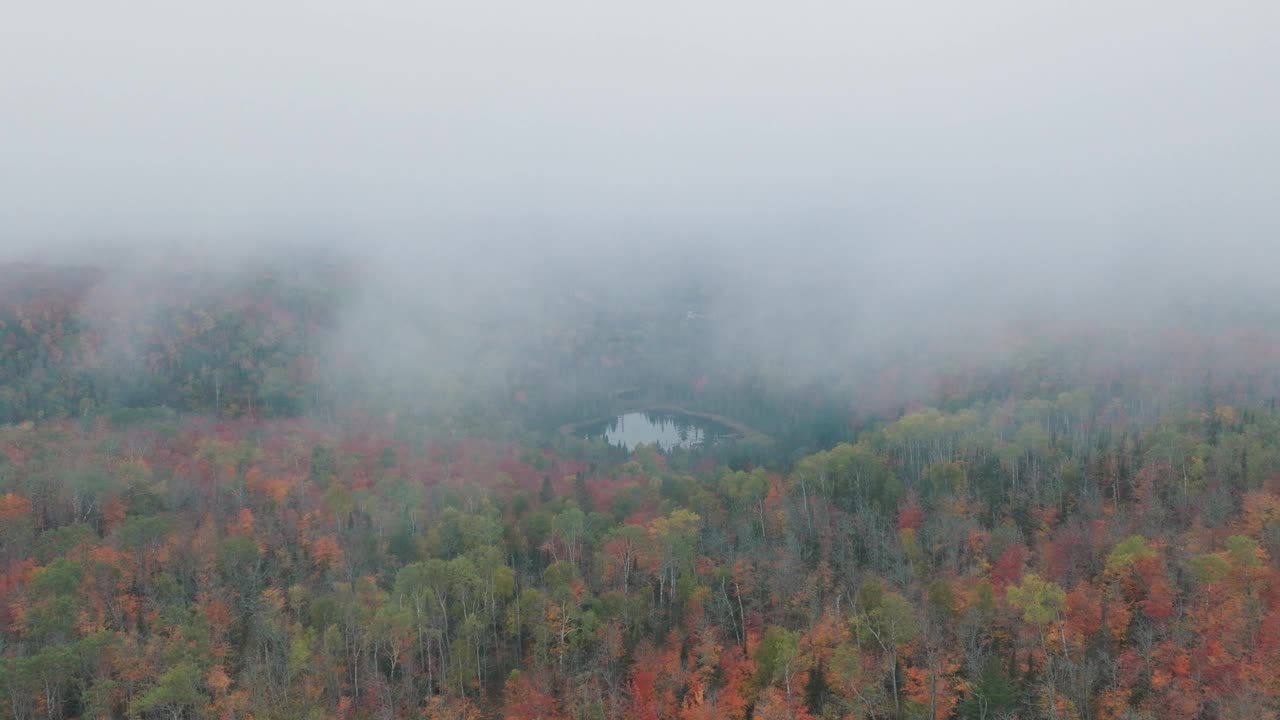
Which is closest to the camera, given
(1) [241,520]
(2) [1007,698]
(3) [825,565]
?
(2) [1007,698]

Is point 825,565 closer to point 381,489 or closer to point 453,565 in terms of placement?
point 453,565

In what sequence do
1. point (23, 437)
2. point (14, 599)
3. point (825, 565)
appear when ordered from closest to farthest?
point (14, 599), point (825, 565), point (23, 437)

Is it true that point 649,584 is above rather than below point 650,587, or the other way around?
below

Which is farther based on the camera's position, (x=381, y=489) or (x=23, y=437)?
(x=23, y=437)

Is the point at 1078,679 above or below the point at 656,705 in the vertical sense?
above

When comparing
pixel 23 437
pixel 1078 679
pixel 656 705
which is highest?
pixel 23 437

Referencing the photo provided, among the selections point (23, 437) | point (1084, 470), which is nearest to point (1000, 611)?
point (1084, 470)

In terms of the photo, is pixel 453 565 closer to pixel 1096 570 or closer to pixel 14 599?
pixel 14 599

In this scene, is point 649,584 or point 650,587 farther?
point 649,584

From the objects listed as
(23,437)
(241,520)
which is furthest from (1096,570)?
(23,437)
